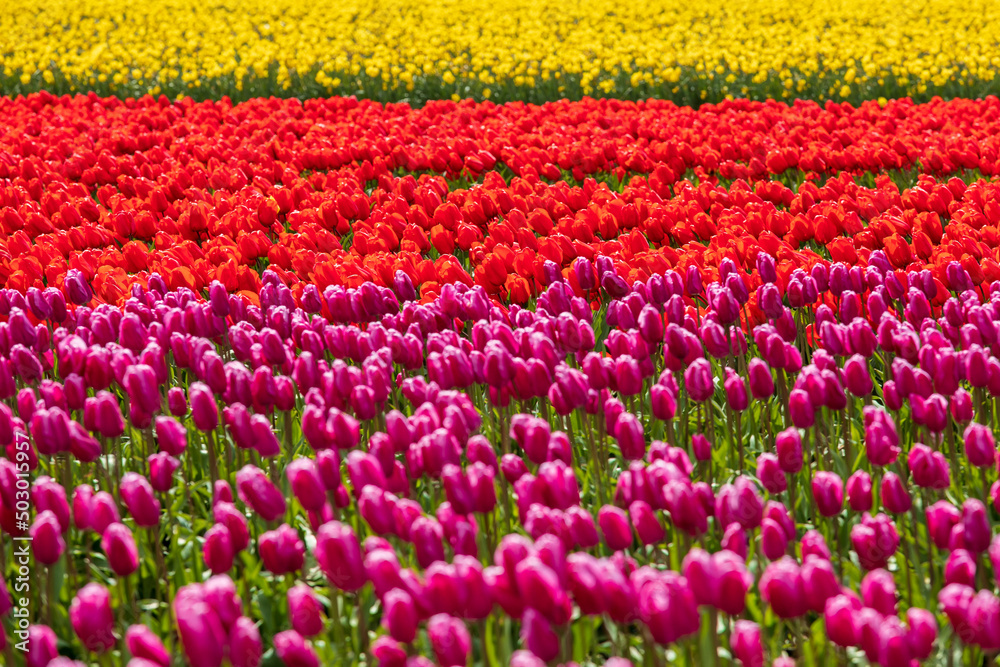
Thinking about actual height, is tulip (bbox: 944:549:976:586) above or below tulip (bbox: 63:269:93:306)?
below

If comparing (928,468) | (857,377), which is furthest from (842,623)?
(857,377)

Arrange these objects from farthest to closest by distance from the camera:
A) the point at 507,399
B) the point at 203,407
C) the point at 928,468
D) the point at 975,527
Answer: the point at 507,399, the point at 203,407, the point at 928,468, the point at 975,527

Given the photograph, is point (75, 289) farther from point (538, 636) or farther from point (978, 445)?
point (978, 445)

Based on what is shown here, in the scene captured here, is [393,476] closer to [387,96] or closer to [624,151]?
[624,151]

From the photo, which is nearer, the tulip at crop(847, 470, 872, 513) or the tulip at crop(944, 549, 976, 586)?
the tulip at crop(944, 549, 976, 586)

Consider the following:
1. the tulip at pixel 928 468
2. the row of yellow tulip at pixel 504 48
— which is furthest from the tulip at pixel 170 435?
the row of yellow tulip at pixel 504 48

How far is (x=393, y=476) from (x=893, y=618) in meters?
1.12

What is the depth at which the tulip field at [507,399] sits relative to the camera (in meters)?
1.97

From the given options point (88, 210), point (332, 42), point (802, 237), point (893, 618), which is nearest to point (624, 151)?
point (802, 237)

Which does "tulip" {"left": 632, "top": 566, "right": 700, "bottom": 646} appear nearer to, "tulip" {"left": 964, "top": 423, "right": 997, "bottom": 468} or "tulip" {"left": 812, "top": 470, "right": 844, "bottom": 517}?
"tulip" {"left": 812, "top": 470, "right": 844, "bottom": 517}

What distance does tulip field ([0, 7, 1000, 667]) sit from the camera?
1975mm

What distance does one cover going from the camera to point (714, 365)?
13.9ft

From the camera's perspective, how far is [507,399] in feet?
10.8

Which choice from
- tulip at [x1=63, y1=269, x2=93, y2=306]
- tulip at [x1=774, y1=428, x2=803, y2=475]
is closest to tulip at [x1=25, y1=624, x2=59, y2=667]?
tulip at [x1=774, y1=428, x2=803, y2=475]
